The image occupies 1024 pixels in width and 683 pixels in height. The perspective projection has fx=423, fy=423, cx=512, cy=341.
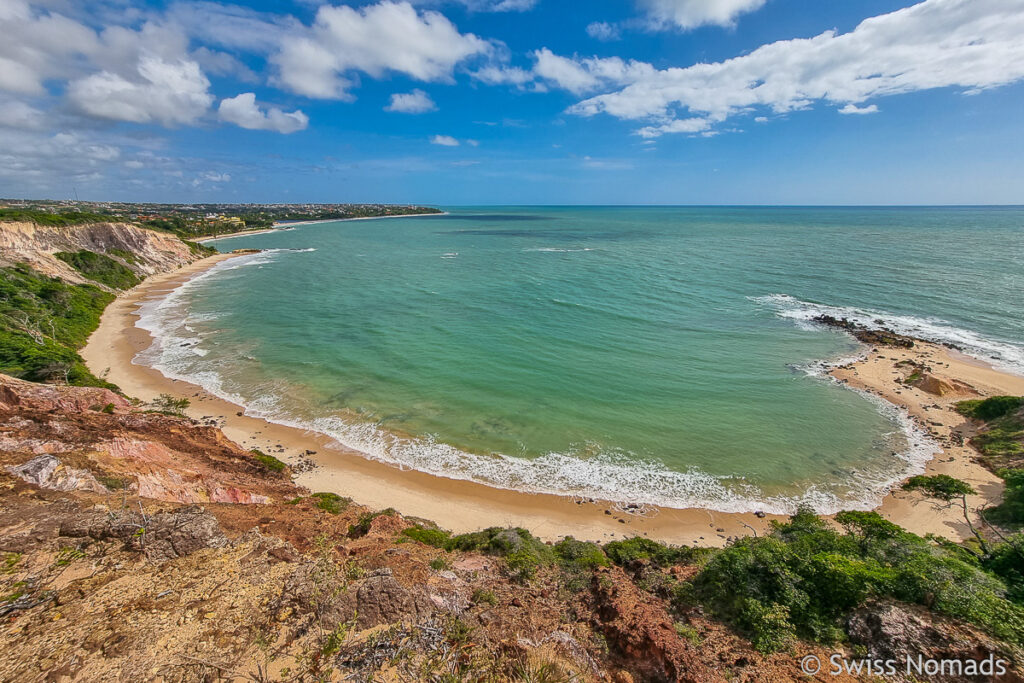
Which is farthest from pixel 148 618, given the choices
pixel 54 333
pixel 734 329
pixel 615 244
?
pixel 615 244

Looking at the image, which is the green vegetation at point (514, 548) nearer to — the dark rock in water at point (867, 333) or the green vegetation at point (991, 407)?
the green vegetation at point (991, 407)

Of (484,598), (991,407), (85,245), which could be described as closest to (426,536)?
(484,598)

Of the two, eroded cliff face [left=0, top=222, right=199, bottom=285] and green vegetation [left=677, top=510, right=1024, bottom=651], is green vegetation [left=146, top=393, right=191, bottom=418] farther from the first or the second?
eroded cliff face [left=0, top=222, right=199, bottom=285]

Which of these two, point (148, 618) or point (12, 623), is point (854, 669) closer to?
point (148, 618)

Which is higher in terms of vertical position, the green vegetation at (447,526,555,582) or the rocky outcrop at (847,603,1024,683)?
the rocky outcrop at (847,603,1024,683)

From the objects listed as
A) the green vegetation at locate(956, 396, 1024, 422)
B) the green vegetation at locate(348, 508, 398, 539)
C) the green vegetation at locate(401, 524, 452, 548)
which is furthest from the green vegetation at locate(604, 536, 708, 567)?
the green vegetation at locate(956, 396, 1024, 422)

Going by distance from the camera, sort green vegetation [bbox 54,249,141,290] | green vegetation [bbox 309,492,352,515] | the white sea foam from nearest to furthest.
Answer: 1. green vegetation [bbox 309,492,352,515]
2. the white sea foam
3. green vegetation [bbox 54,249,141,290]

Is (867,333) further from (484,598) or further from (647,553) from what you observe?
(484,598)

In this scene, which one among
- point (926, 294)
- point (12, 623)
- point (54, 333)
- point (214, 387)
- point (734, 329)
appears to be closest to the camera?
point (12, 623)
